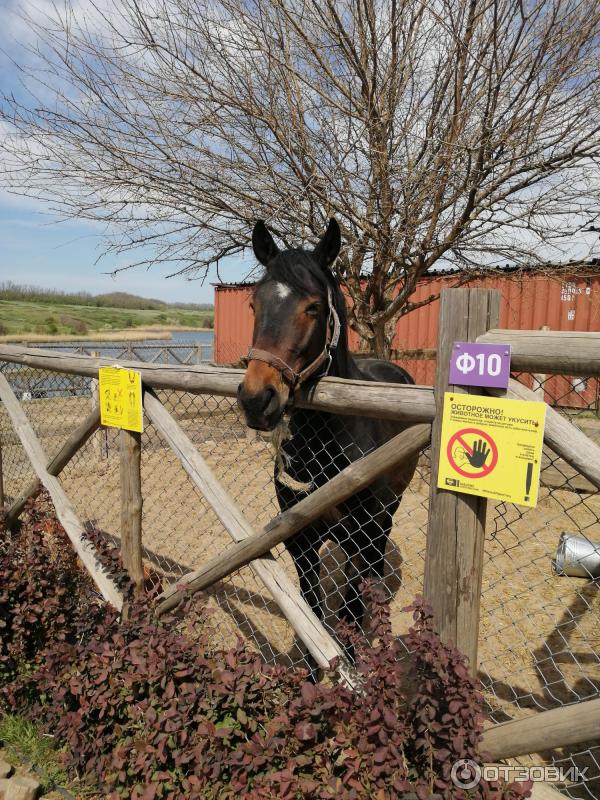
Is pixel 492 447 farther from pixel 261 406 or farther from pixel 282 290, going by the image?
pixel 282 290

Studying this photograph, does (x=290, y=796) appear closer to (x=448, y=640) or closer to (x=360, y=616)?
(x=448, y=640)

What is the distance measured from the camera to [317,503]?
2230 mm

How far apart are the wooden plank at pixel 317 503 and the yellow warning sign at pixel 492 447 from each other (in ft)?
0.50

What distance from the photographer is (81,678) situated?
7.47 feet

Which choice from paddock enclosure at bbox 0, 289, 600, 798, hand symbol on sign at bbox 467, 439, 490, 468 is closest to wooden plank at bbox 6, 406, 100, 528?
paddock enclosure at bbox 0, 289, 600, 798

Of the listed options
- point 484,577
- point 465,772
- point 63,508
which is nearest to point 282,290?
point 465,772

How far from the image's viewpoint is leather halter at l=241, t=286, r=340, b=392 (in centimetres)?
206

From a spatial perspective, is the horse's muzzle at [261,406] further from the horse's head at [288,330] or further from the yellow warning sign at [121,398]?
the yellow warning sign at [121,398]

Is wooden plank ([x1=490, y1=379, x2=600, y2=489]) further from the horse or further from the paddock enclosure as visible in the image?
the horse

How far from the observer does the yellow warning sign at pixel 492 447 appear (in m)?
1.62

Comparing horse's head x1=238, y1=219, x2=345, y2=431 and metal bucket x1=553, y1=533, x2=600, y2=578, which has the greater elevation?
horse's head x1=238, y1=219, x2=345, y2=431

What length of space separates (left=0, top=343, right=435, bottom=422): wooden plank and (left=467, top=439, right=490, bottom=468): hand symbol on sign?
0.20 metres

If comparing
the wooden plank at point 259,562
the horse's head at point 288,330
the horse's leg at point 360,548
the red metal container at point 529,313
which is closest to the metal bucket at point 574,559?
the horse's leg at point 360,548

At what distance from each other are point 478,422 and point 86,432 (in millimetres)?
2508
